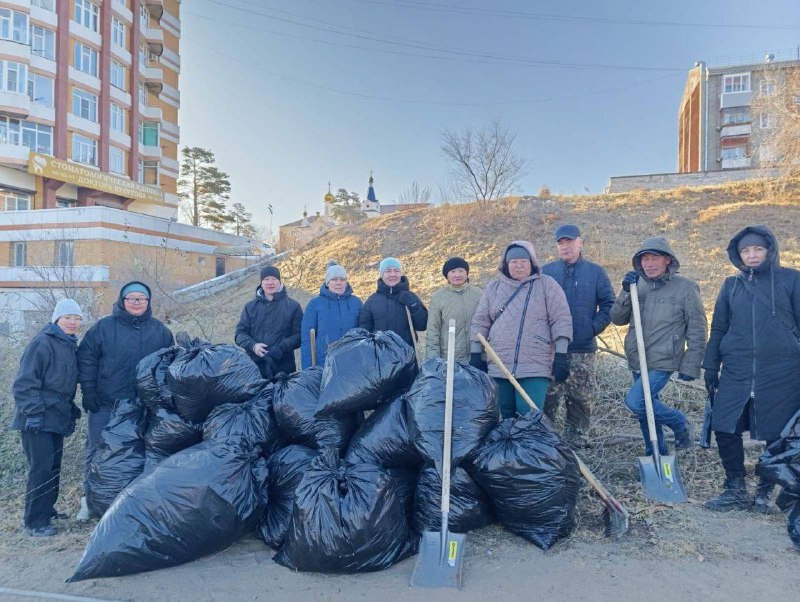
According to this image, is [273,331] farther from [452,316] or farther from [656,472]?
[656,472]

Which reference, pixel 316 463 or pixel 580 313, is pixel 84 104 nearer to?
pixel 580 313

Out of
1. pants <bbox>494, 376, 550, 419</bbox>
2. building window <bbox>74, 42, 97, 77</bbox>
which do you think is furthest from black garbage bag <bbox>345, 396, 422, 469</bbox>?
building window <bbox>74, 42, 97, 77</bbox>

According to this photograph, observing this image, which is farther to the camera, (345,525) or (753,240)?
(753,240)

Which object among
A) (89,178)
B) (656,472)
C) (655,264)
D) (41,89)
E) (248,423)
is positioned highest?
(41,89)

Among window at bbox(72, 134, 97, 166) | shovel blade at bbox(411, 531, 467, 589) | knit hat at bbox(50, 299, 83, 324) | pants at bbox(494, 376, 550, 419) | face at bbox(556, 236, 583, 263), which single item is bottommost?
shovel blade at bbox(411, 531, 467, 589)

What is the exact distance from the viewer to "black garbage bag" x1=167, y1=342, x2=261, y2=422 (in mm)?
3318

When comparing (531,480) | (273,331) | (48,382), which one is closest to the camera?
(531,480)

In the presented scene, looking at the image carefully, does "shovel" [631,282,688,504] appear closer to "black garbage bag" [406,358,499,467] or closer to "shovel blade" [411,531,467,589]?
"black garbage bag" [406,358,499,467]

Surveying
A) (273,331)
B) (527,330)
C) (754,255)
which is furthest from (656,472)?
(273,331)

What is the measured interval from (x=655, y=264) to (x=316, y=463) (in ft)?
8.04

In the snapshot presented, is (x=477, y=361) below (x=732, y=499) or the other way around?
the other way around

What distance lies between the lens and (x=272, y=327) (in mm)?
4516

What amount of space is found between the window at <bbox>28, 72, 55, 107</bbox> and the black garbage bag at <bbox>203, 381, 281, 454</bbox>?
1038 inches

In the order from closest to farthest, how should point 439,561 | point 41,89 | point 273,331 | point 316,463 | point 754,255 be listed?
point 439,561 → point 316,463 → point 754,255 → point 273,331 → point 41,89
